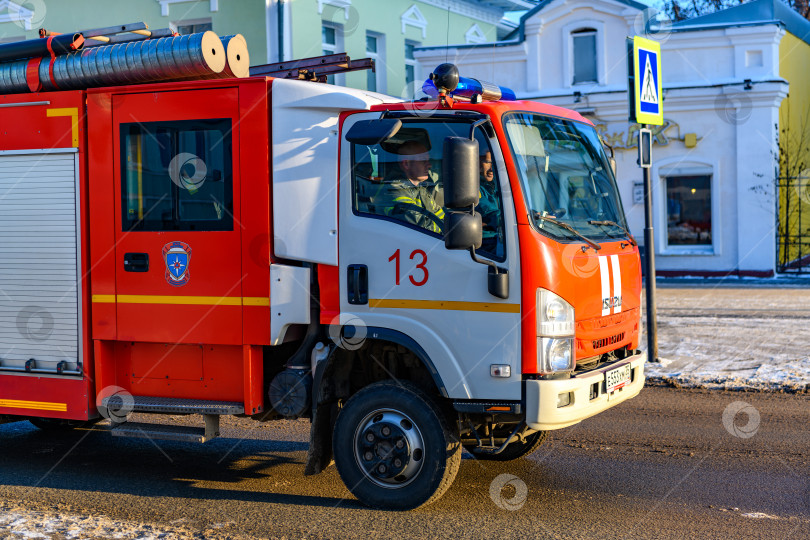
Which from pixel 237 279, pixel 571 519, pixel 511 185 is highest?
pixel 511 185

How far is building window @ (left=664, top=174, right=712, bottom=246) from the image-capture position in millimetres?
24438

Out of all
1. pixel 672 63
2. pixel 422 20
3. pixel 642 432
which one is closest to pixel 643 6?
pixel 672 63

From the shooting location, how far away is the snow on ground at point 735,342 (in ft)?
33.8

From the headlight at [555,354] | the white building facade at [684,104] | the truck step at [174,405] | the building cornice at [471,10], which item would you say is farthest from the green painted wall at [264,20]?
the headlight at [555,354]

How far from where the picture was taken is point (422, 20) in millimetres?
26719

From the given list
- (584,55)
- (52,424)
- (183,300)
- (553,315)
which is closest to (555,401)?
(553,315)

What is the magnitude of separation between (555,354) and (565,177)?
124 centimetres

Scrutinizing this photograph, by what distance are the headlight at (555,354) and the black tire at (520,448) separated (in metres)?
1.39

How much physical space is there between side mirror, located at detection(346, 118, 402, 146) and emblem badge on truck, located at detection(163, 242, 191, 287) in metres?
1.41

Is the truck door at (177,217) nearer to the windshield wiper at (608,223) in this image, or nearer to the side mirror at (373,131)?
the side mirror at (373,131)

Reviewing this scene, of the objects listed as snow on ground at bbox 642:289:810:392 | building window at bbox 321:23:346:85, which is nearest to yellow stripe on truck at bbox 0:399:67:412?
snow on ground at bbox 642:289:810:392

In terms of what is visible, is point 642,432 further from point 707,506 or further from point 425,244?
point 425,244

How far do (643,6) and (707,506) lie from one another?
68.3ft

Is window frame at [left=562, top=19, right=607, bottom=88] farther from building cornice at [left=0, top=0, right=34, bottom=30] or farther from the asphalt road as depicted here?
the asphalt road
